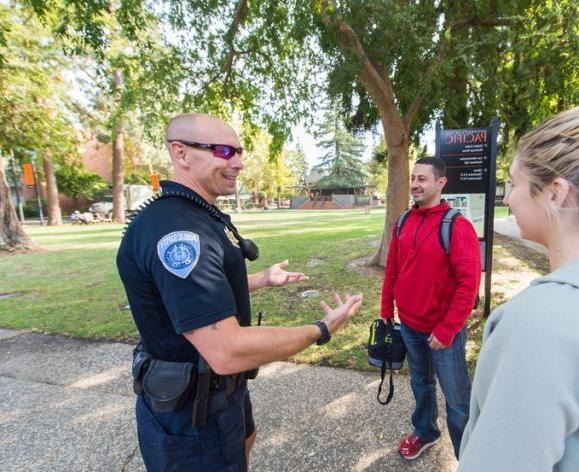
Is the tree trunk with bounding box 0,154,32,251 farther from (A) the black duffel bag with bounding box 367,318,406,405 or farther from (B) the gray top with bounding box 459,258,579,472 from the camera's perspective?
(B) the gray top with bounding box 459,258,579,472

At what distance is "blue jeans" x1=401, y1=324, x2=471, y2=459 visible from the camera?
2262mm

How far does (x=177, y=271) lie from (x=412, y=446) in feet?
7.26

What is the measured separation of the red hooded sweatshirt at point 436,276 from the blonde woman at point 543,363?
1477 millimetres

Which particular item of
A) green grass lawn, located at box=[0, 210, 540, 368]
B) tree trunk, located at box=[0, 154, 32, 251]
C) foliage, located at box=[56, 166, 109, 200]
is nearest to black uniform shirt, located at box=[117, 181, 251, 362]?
green grass lawn, located at box=[0, 210, 540, 368]

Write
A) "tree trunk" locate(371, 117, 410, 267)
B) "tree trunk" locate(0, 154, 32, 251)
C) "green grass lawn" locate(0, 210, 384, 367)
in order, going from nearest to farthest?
"green grass lawn" locate(0, 210, 384, 367) < "tree trunk" locate(371, 117, 410, 267) < "tree trunk" locate(0, 154, 32, 251)

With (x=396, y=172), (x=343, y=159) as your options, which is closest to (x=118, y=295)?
(x=396, y=172)

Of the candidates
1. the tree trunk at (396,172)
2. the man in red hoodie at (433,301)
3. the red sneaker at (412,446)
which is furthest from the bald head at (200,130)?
the tree trunk at (396,172)

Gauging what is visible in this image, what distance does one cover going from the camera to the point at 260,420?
2.99 m

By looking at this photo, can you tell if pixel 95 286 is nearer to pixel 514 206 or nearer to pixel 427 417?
pixel 427 417

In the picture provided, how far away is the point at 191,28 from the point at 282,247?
7.17m

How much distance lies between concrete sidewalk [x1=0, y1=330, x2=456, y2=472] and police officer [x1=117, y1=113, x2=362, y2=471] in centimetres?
121

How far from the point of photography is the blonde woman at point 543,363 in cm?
67

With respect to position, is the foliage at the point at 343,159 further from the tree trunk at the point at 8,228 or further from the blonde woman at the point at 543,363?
the blonde woman at the point at 543,363

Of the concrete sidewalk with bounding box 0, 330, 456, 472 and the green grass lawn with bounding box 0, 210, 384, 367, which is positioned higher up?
the green grass lawn with bounding box 0, 210, 384, 367
